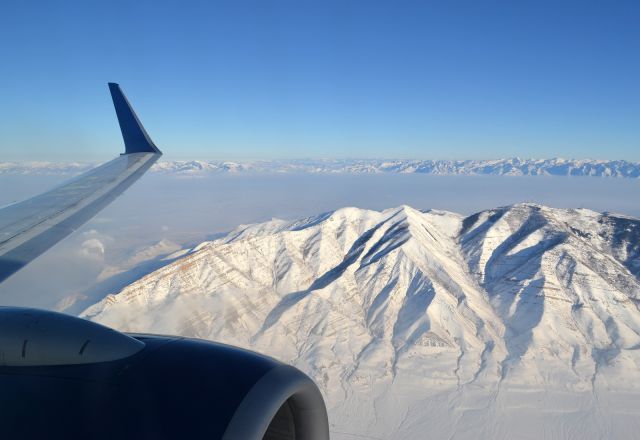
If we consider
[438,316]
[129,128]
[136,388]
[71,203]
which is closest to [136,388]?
[136,388]

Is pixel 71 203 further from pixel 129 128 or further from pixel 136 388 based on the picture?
pixel 136 388

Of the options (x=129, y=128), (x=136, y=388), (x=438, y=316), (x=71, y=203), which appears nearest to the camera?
(x=136, y=388)

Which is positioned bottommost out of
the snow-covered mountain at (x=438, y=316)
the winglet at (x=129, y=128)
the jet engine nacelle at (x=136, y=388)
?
the snow-covered mountain at (x=438, y=316)

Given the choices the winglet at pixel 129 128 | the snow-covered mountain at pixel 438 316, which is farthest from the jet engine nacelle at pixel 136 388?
the snow-covered mountain at pixel 438 316

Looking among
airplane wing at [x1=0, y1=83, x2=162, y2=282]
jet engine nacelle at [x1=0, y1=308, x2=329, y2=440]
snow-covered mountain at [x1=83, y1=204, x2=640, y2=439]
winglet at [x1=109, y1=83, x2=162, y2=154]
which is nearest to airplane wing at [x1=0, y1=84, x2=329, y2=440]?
jet engine nacelle at [x1=0, y1=308, x2=329, y2=440]

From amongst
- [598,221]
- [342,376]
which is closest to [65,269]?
[342,376]

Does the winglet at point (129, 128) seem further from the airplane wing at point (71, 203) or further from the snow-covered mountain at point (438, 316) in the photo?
the snow-covered mountain at point (438, 316)
